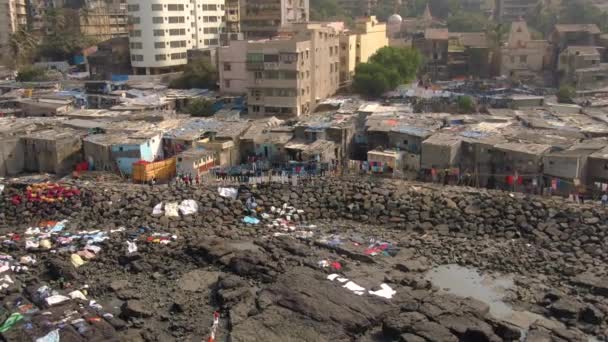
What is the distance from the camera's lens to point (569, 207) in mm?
23484

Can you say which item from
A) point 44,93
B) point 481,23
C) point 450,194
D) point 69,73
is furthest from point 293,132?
point 481,23

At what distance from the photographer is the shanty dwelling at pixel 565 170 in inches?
971

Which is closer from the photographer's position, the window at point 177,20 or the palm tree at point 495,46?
the palm tree at point 495,46

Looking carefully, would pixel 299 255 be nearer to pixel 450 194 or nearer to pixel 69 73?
pixel 450 194

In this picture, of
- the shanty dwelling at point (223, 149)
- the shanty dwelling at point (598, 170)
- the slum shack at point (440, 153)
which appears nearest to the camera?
the shanty dwelling at point (598, 170)

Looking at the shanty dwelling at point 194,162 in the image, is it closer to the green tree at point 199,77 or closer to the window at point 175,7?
the green tree at point 199,77

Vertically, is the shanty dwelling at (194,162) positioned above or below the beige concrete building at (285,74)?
below

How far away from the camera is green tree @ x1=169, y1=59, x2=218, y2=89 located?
151 feet

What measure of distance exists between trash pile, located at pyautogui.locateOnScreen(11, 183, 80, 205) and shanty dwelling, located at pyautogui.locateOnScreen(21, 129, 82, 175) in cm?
281

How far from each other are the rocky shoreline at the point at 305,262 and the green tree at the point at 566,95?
16077 millimetres

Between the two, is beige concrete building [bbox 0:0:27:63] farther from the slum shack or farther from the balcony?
the slum shack

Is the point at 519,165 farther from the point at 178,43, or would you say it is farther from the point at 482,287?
the point at 178,43

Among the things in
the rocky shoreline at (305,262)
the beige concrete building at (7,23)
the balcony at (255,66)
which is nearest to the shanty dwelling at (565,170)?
the rocky shoreline at (305,262)

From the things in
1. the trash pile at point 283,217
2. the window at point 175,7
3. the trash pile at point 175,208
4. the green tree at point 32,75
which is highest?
the window at point 175,7
